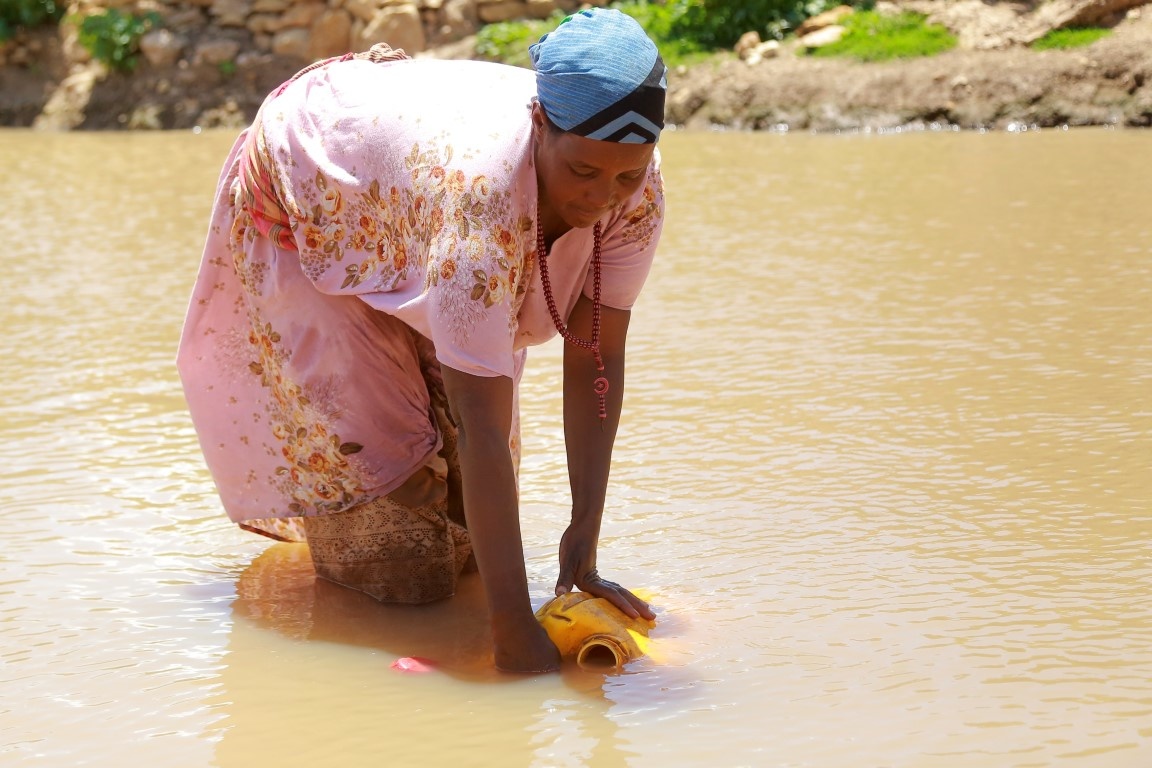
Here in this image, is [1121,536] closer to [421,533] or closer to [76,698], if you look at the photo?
[421,533]

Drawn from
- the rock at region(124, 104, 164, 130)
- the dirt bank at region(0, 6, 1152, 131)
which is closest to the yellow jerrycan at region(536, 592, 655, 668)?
the dirt bank at region(0, 6, 1152, 131)

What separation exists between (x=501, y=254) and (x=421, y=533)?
835 millimetres

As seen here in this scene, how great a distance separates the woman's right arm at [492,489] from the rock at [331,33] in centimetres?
1185

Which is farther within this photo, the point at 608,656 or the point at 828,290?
the point at 828,290

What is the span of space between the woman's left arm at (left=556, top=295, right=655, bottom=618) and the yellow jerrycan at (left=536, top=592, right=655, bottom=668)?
8cm

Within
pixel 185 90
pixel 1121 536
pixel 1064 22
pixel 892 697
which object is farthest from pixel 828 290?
pixel 185 90

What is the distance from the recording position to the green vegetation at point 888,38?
10.5 metres

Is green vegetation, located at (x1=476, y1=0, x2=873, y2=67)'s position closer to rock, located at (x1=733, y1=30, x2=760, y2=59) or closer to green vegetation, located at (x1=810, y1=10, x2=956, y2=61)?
rock, located at (x1=733, y1=30, x2=760, y2=59)

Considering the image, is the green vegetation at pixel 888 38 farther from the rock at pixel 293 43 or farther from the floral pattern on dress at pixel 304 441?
the floral pattern on dress at pixel 304 441

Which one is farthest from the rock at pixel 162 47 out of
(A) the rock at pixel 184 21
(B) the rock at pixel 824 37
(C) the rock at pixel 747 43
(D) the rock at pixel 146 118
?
(B) the rock at pixel 824 37

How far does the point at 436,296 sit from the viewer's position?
2.21 m

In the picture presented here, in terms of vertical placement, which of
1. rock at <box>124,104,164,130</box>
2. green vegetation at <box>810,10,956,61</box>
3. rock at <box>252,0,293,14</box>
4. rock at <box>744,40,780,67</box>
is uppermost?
rock at <box>252,0,293,14</box>

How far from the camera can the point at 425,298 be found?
7.45 ft

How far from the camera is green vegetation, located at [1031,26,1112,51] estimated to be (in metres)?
9.90
